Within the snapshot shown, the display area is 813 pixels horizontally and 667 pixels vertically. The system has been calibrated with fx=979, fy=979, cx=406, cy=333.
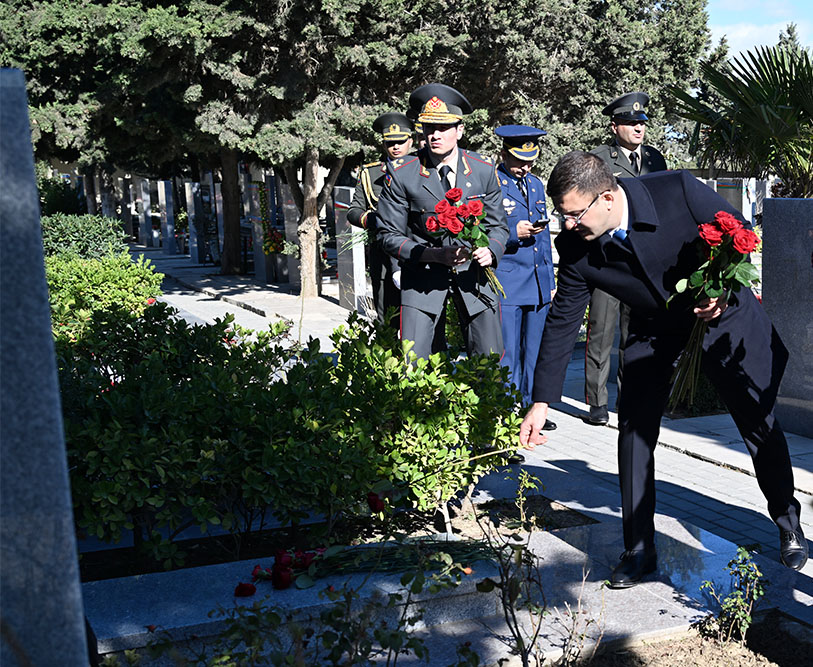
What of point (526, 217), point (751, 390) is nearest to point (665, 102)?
point (526, 217)

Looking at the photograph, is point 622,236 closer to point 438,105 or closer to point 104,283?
point 438,105

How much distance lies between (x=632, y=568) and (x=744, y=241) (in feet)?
4.74

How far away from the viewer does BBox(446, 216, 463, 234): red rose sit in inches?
212

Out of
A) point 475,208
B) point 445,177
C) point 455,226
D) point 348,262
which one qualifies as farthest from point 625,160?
point 348,262

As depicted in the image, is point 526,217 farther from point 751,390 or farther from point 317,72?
point 317,72

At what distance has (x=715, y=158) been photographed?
9.95 m

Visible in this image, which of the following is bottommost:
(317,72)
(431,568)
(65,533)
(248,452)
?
(431,568)

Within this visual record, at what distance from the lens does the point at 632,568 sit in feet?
13.4

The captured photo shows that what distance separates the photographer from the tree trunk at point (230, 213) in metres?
21.5

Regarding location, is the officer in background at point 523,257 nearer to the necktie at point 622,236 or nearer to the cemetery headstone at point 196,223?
the necktie at point 622,236

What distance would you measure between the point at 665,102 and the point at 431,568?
27.4 meters

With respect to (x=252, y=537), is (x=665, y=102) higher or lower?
higher

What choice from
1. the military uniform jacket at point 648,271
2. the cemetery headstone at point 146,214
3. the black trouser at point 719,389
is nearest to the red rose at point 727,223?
the military uniform jacket at point 648,271

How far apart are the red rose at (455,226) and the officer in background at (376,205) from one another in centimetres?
149
